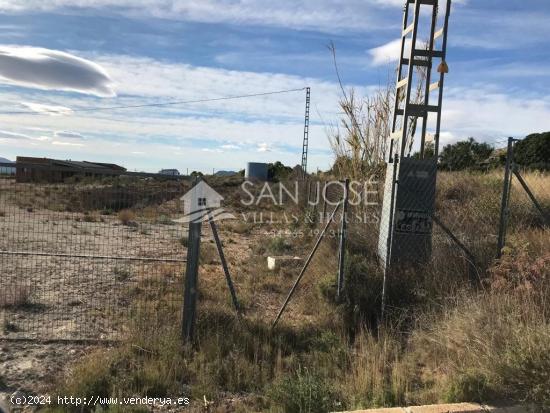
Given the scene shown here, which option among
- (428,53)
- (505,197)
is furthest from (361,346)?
(428,53)

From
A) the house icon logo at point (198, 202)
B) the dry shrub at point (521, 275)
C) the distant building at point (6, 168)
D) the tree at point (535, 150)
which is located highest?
the tree at point (535, 150)

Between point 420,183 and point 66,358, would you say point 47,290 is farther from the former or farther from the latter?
point 420,183

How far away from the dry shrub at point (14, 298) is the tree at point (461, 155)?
14.5m

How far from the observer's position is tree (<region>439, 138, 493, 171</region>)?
19.4 m

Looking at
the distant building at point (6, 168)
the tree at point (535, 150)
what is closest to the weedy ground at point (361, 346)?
the distant building at point (6, 168)

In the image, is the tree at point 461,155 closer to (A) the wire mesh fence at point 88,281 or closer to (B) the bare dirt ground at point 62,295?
(B) the bare dirt ground at point 62,295

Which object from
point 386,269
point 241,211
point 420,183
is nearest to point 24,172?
point 386,269

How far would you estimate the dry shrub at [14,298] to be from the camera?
627 centimetres

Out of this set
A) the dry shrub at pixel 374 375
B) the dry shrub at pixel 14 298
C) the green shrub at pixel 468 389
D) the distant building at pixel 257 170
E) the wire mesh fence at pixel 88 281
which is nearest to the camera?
the green shrub at pixel 468 389

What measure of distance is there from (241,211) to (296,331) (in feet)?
53.7

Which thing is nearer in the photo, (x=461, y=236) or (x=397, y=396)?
(x=397, y=396)

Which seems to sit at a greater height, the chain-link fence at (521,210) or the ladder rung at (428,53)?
the ladder rung at (428,53)

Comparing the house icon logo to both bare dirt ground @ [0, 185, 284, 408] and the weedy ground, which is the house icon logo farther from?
the weedy ground

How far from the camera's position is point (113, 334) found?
18.4ft
